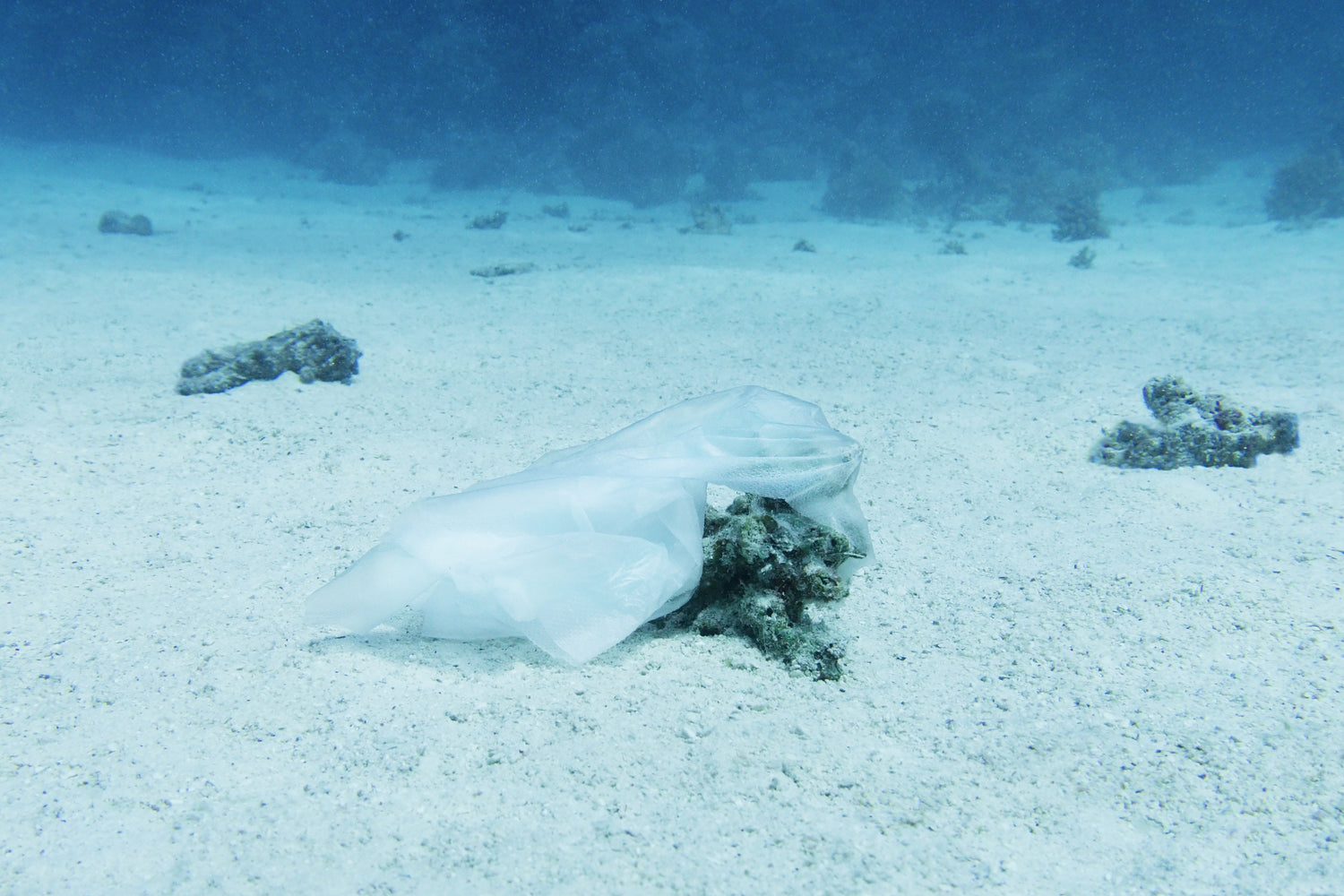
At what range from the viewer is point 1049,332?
6797 mm

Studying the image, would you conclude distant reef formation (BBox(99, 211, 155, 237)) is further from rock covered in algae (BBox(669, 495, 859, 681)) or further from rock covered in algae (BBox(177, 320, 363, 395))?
A: rock covered in algae (BBox(669, 495, 859, 681))

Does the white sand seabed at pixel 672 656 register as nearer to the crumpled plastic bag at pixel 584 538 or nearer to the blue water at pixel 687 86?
the crumpled plastic bag at pixel 584 538

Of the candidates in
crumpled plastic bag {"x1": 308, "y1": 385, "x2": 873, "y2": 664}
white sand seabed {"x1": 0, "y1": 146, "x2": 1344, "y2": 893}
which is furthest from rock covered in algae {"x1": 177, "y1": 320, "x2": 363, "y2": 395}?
crumpled plastic bag {"x1": 308, "y1": 385, "x2": 873, "y2": 664}

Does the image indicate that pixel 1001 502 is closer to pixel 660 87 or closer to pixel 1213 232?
pixel 1213 232

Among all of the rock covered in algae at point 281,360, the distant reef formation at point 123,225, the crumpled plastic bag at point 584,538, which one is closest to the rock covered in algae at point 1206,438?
the crumpled plastic bag at point 584,538

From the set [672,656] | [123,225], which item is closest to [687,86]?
[123,225]

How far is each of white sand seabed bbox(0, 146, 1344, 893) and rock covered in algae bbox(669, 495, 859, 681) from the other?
99 millimetres

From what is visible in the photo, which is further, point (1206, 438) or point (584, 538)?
point (1206, 438)

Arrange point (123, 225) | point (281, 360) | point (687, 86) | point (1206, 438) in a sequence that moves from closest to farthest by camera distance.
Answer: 1. point (1206, 438)
2. point (281, 360)
3. point (123, 225)
4. point (687, 86)

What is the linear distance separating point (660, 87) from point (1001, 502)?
3008 centimetres

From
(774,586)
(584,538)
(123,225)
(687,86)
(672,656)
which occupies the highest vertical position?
(687,86)

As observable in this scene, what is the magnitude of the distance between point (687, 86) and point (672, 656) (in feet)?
105

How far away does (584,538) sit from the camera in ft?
7.66

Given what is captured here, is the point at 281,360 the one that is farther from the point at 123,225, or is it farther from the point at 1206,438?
the point at 123,225
